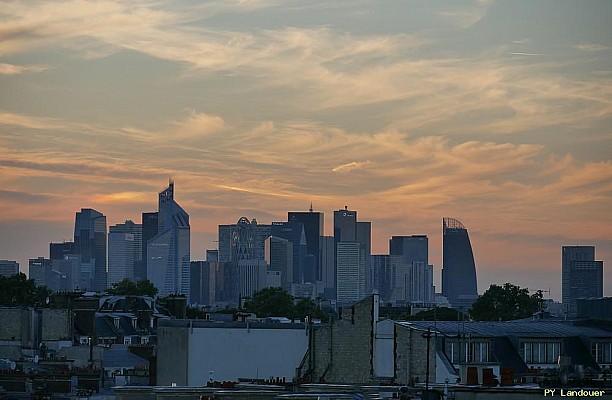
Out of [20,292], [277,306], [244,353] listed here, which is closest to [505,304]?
[277,306]

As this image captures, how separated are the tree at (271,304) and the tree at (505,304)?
64.5 feet

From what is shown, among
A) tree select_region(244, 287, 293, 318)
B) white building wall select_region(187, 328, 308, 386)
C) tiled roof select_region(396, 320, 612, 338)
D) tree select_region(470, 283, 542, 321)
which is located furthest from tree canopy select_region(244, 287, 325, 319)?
tiled roof select_region(396, 320, 612, 338)

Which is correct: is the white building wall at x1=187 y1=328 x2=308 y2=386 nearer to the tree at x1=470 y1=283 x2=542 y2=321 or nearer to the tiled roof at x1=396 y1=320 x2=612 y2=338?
the tiled roof at x1=396 y1=320 x2=612 y2=338

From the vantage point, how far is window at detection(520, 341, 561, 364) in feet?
209

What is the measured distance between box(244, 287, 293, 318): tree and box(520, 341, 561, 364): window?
316ft

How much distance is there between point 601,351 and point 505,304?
86.4 m

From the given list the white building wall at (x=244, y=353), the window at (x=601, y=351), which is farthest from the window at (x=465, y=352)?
the white building wall at (x=244, y=353)

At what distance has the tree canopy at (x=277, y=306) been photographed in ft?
535

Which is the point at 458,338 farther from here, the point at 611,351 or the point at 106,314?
the point at 106,314

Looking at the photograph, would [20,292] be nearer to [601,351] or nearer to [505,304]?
[505,304]

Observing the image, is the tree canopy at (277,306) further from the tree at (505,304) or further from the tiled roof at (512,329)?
the tiled roof at (512,329)

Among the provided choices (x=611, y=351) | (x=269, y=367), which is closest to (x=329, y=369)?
(x=269, y=367)

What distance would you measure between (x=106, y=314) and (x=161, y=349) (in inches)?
2401

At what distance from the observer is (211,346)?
6725 centimetres
